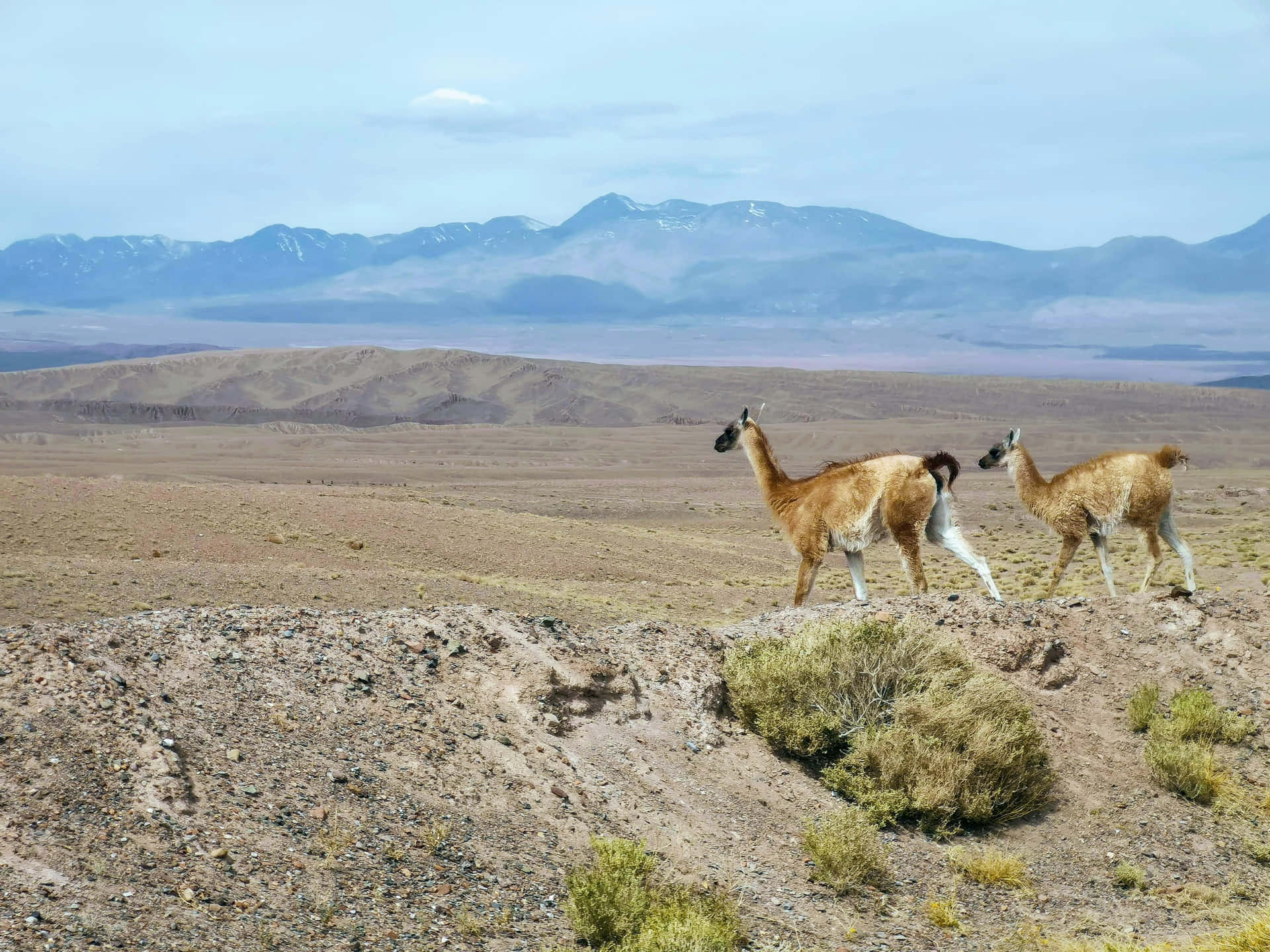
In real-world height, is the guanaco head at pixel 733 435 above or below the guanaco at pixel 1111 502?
above

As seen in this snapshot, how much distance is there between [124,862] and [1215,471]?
69.5 metres

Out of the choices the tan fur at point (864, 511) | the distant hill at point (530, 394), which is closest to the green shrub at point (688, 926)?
the tan fur at point (864, 511)

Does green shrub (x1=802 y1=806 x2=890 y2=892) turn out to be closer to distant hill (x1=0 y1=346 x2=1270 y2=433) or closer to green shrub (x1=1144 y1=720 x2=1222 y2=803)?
green shrub (x1=1144 y1=720 x2=1222 y2=803)

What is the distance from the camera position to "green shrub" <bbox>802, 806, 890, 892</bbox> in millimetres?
8445

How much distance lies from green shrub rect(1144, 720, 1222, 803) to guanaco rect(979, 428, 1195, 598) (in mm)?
5016

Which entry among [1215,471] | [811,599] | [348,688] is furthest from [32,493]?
[1215,471]

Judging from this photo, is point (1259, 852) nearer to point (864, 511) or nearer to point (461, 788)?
point (864, 511)

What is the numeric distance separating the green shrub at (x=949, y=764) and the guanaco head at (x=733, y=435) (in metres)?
5.32

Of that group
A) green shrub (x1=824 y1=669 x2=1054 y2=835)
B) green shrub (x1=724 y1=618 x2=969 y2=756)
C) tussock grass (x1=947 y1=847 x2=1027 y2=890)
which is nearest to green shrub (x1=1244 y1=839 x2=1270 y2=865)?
green shrub (x1=824 y1=669 x2=1054 y2=835)

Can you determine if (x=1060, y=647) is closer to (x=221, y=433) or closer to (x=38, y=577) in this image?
(x=38, y=577)

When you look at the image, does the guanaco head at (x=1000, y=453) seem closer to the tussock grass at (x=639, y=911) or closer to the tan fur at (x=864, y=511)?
the tan fur at (x=864, y=511)

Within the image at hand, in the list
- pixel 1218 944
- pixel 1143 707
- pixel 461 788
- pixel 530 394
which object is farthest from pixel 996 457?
pixel 530 394

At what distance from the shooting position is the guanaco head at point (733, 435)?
591 inches

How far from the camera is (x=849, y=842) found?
8.50 meters
